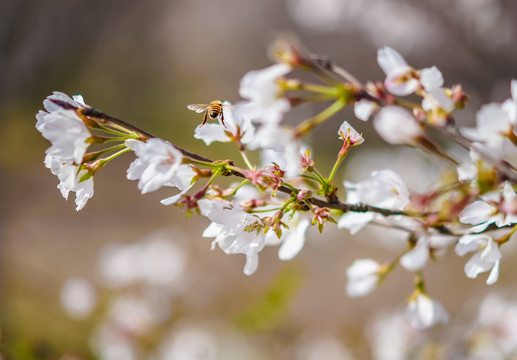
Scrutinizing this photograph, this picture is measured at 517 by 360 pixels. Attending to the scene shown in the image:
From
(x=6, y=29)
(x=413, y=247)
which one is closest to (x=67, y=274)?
(x=6, y=29)

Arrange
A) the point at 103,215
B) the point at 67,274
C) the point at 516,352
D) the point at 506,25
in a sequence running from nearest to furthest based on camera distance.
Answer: the point at 516,352 < the point at 506,25 < the point at 67,274 < the point at 103,215

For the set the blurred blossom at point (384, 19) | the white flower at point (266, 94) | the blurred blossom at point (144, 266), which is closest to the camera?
the white flower at point (266, 94)

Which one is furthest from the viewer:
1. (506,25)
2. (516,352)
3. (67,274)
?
(67,274)

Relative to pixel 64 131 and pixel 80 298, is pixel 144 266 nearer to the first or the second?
pixel 80 298

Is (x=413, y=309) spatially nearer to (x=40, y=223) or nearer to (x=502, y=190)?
(x=502, y=190)

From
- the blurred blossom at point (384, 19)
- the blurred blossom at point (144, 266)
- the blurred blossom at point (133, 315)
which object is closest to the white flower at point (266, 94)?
the blurred blossom at point (133, 315)

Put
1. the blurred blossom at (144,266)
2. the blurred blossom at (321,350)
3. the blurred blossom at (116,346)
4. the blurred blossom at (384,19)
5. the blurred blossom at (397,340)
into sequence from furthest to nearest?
the blurred blossom at (384,19), the blurred blossom at (321,350), the blurred blossom at (144,266), the blurred blossom at (116,346), the blurred blossom at (397,340)

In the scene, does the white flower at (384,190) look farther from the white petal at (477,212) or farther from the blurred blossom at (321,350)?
the blurred blossom at (321,350)

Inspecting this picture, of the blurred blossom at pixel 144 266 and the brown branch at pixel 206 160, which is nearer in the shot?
the brown branch at pixel 206 160
